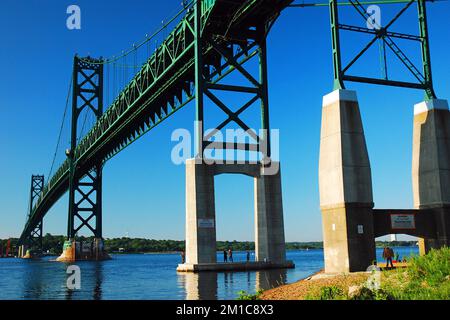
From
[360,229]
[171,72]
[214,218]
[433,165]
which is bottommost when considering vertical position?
[360,229]

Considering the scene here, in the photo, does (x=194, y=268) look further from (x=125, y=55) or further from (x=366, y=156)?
(x=125, y=55)

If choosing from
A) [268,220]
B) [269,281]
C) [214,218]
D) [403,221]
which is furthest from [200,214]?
[403,221]

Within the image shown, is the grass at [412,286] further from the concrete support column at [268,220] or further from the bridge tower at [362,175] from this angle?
the concrete support column at [268,220]

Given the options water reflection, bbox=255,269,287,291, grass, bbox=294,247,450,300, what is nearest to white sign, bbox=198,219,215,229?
water reflection, bbox=255,269,287,291

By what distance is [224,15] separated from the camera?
36.1 metres

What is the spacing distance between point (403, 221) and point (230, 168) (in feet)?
46.7

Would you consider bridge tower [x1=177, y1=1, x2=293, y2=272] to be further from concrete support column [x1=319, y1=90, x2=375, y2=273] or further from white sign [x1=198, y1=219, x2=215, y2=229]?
concrete support column [x1=319, y1=90, x2=375, y2=273]

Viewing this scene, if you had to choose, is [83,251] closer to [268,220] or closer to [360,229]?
[268,220]

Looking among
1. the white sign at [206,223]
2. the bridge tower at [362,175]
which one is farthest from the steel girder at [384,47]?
the white sign at [206,223]

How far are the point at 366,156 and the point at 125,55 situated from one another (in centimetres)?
6305

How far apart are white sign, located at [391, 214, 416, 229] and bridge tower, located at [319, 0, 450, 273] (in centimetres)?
4

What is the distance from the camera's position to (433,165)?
2408 centimetres

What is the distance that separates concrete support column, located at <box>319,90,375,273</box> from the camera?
21297 millimetres

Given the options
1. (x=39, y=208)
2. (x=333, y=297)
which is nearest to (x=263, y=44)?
(x=333, y=297)
